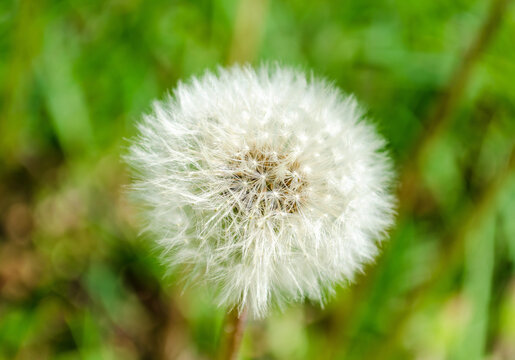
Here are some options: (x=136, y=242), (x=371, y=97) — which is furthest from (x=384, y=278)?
(x=136, y=242)

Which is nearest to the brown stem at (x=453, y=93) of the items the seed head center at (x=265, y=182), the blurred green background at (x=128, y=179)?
the blurred green background at (x=128, y=179)

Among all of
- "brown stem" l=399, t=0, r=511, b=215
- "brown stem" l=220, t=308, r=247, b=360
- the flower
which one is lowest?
"brown stem" l=220, t=308, r=247, b=360

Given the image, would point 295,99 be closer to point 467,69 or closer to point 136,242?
point 467,69

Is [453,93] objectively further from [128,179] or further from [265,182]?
[128,179]

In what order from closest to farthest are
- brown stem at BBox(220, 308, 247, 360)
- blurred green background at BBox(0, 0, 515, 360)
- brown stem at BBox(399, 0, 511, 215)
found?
brown stem at BBox(220, 308, 247, 360) < brown stem at BBox(399, 0, 511, 215) < blurred green background at BBox(0, 0, 515, 360)

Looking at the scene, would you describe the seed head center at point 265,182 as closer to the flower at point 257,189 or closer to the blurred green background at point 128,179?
the flower at point 257,189

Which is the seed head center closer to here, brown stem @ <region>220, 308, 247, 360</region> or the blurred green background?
Result: brown stem @ <region>220, 308, 247, 360</region>

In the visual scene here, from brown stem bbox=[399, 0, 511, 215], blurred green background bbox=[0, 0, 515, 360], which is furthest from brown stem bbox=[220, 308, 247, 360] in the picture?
brown stem bbox=[399, 0, 511, 215]
